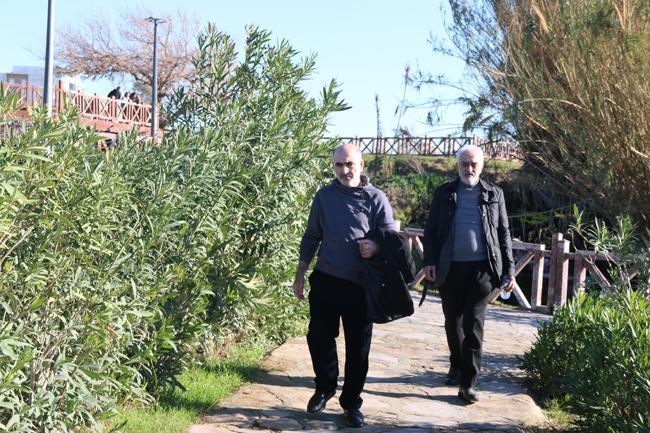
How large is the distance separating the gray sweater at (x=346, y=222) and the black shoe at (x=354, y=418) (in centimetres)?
84

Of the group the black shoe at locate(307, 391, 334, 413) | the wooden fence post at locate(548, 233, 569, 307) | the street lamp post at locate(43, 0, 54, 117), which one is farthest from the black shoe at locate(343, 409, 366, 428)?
the street lamp post at locate(43, 0, 54, 117)

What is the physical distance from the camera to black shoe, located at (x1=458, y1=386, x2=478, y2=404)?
20.6 feet

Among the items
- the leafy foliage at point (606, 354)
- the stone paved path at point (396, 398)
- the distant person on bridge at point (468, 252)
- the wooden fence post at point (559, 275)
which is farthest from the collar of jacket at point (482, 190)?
the wooden fence post at point (559, 275)

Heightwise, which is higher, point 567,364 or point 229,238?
point 229,238

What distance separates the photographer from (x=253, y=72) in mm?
7113

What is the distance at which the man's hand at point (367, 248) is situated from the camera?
5395mm

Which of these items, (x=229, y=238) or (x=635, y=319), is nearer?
(x=635, y=319)

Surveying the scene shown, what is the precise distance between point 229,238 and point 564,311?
2818 mm

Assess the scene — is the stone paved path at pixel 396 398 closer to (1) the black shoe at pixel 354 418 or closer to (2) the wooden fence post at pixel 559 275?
(1) the black shoe at pixel 354 418

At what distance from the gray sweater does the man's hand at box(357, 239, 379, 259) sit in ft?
0.30

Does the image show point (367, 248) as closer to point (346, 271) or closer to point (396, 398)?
point (346, 271)

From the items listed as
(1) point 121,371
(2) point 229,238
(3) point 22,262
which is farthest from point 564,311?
(3) point 22,262

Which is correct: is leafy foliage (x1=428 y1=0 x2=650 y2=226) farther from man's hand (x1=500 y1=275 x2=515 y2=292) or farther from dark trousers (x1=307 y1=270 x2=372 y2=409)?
dark trousers (x1=307 y1=270 x2=372 y2=409)

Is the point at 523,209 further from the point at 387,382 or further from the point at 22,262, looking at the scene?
the point at 22,262
